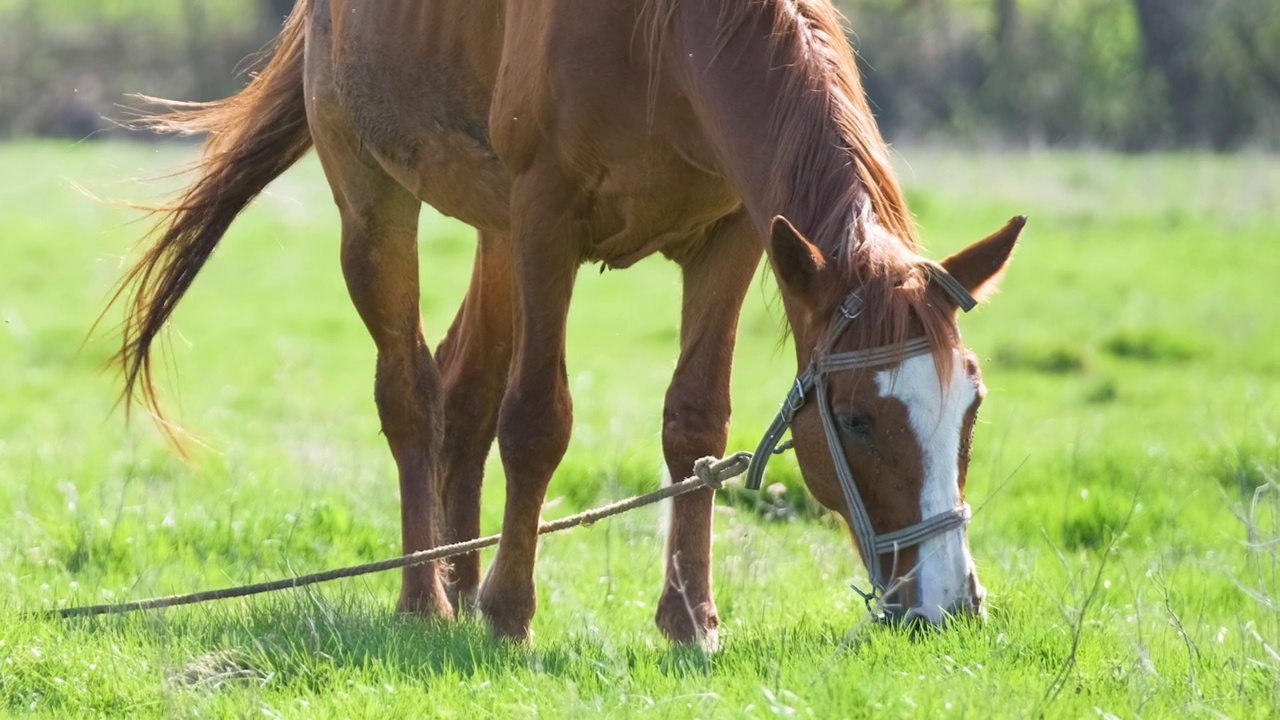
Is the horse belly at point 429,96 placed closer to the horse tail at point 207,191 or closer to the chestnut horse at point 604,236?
the chestnut horse at point 604,236

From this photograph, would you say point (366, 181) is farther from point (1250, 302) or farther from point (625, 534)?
point (1250, 302)

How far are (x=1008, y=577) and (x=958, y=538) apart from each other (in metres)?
1.28

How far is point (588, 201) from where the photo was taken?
4008mm

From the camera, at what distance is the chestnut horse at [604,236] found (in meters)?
3.14

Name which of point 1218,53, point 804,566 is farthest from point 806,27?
point 1218,53

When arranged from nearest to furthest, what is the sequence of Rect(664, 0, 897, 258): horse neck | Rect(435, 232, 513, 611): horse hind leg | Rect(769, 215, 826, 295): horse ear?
1. Rect(769, 215, 826, 295): horse ear
2. Rect(664, 0, 897, 258): horse neck
3. Rect(435, 232, 513, 611): horse hind leg

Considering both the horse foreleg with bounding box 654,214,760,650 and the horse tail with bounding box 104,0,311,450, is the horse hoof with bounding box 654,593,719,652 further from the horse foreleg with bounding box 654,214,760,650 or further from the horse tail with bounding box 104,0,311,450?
the horse tail with bounding box 104,0,311,450

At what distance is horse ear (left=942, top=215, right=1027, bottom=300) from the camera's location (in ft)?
10.6

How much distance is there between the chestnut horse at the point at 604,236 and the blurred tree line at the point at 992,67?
A: 18352 mm

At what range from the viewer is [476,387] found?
5.19 meters

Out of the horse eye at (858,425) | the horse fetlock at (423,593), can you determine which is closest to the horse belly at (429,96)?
the horse fetlock at (423,593)

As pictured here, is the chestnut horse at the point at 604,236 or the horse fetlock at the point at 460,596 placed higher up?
the chestnut horse at the point at 604,236

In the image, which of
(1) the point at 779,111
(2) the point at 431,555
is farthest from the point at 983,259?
(2) the point at 431,555

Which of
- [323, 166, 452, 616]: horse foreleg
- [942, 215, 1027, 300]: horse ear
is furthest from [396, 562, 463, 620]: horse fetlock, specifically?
[942, 215, 1027, 300]: horse ear
